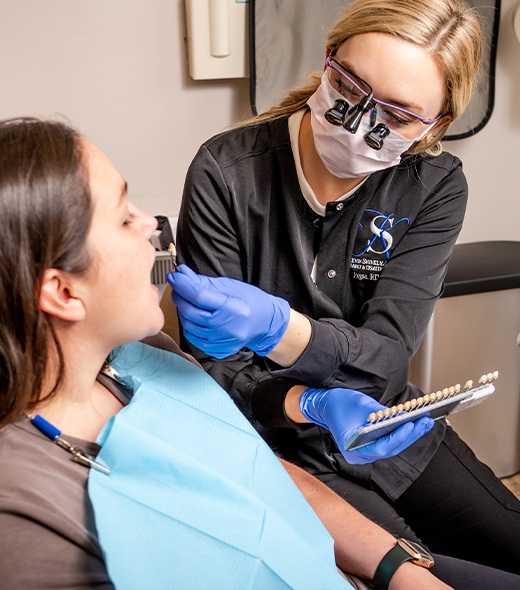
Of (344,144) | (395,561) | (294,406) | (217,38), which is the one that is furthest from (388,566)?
(217,38)

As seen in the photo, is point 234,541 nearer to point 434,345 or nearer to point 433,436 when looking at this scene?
point 433,436

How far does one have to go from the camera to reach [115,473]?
0.97 m

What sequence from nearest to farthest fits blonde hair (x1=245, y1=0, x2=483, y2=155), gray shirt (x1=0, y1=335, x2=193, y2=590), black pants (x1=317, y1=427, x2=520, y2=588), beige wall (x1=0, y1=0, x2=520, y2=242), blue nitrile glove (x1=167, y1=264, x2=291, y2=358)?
gray shirt (x1=0, y1=335, x2=193, y2=590), blue nitrile glove (x1=167, y1=264, x2=291, y2=358), blonde hair (x1=245, y1=0, x2=483, y2=155), black pants (x1=317, y1=427, x2=520, y2=588), beige wall (x1=0, y1=0, x2=520, y2=242)

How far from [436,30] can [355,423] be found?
2.28ft

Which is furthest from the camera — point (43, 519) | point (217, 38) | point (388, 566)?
point (217, 38)

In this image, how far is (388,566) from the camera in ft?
3.91

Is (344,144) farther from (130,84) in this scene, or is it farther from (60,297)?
(130,84)

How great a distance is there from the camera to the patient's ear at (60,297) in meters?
0.94

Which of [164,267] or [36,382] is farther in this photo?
[164,267]

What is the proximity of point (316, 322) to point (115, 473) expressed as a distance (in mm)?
513

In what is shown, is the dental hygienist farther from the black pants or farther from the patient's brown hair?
the patient's brown hair

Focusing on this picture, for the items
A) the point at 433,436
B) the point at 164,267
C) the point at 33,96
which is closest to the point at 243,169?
the point at 164,267

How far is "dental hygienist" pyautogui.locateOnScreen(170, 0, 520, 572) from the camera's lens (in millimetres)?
1332

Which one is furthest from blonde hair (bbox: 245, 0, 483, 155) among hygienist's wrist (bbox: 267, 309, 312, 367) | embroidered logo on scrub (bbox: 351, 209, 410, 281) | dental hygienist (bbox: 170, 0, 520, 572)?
hygienist's wrist (bbox: 267, 309, 312, 367)
